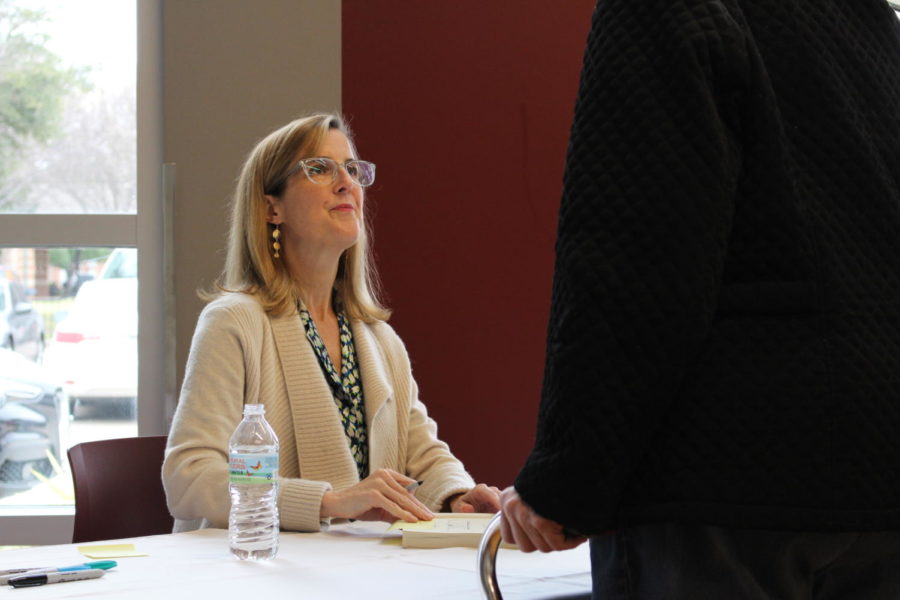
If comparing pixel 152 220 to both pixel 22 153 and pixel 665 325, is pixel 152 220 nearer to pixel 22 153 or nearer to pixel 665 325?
pixel 22 153

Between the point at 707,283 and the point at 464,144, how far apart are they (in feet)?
8.51

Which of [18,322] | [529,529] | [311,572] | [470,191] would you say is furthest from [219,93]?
[529,529]

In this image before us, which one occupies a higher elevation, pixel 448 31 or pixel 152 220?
pixel 448 31

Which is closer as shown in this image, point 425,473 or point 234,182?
point 425,473

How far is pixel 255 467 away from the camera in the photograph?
1778 mm

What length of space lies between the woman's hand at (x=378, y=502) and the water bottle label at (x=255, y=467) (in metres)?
0.25

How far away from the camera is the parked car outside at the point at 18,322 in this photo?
3.42 m

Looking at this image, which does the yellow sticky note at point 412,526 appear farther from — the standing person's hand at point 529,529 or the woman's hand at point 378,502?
the standing person's hand at point 529,529

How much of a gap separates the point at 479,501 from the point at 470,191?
152 cm

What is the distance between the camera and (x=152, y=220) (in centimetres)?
A: 341

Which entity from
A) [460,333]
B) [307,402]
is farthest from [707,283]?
[460,333]

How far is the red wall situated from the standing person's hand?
241 cm

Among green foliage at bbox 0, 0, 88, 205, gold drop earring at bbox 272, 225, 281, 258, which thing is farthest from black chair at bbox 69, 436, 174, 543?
green foliage at bbox 0, 0, 88, 205

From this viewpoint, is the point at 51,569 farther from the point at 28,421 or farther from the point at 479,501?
the point at 28,421
